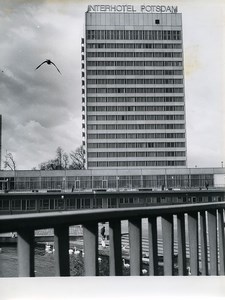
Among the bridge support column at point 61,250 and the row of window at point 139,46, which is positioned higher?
the row of window at point 139,46

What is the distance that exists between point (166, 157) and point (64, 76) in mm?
30743

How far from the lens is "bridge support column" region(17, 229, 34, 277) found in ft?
3.92

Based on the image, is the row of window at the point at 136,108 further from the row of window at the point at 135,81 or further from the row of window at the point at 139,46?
the row of window at the point at 139,46

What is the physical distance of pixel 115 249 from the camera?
1.49m

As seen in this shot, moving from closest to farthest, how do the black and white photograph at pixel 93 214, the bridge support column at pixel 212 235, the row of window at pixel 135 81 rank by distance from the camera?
1. the black and white photograph at pixel 93 214
2. the bridge support column at pixel 212 235
3. the row of window at pixel 135 81

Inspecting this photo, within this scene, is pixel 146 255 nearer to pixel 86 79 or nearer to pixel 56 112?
pixel 56 112

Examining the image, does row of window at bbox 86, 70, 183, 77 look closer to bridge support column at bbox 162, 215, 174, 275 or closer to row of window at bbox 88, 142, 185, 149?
row of window at bbox 88, 142, 185, 149

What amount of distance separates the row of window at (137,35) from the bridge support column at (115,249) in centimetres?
3099

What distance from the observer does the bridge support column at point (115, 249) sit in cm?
147

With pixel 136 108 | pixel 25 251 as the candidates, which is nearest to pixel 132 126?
pixel 136 108

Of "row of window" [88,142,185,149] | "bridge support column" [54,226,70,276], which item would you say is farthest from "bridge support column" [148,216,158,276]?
"row of window" [88,142,185,149]

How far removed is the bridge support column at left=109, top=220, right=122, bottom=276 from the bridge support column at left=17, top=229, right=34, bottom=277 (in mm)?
347

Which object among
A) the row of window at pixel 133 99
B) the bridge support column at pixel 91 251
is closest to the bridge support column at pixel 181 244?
the bridge support column at pixel 91 251

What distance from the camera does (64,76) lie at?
345 cm
